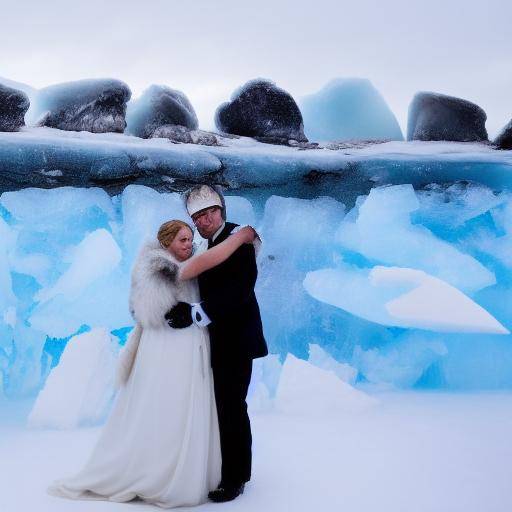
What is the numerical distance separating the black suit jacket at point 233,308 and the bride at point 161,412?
5cm

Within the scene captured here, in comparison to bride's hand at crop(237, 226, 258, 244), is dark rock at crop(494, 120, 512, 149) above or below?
above

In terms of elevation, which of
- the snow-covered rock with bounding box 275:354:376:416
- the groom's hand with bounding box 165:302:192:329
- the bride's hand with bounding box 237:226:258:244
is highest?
the bride's hand with bounding box 237:226:258:244

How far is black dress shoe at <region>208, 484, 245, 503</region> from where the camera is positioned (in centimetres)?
211

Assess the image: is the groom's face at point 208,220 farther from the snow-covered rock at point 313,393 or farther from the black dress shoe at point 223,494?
the snow-covered rock at point 313,393

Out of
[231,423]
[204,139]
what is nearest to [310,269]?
[204,139]

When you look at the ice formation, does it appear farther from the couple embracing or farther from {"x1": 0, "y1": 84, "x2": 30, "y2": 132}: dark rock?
the couple embracing

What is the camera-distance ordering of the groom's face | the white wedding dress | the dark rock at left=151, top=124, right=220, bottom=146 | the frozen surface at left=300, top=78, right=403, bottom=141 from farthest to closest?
the frozen surface at left=300, top=78, right=403, bottom=141
the dark rock at left=151, top=124, right=220, bottom=146
the groom's face
the white wedding dress

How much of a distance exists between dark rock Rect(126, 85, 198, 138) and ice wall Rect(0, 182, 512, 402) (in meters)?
0.75

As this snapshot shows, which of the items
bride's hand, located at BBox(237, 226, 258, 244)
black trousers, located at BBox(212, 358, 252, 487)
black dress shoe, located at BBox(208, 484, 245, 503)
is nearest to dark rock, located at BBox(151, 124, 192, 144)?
bride's hand, located at BBox(237, 226, 258, 244)

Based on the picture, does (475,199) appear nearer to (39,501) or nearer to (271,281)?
(271,281)

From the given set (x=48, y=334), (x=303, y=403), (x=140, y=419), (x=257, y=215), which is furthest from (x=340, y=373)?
(x=140, y=419)

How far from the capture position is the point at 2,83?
4.13 meters

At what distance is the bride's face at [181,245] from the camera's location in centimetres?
224

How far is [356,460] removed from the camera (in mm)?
2623
